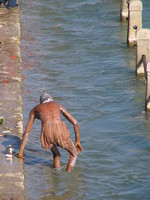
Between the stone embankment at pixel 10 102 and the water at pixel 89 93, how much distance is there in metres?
0.33

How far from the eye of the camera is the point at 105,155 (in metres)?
12.2

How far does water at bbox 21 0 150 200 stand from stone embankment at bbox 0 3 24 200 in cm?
33

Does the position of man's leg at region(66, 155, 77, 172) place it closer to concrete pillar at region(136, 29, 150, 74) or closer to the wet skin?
the wet skin

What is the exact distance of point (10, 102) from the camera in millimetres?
13398

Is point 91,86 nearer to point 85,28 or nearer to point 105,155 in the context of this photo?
point 105,155

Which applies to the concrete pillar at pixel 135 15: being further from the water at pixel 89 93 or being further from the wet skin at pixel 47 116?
the wet skin at pixel 47 116

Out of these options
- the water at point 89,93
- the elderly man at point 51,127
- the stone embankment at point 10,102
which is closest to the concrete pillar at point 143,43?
the water at point 89,93

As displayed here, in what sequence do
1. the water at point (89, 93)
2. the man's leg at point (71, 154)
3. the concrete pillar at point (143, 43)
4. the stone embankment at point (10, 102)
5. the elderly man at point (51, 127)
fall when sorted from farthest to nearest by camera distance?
the concrete pillar at point (143, 43) → the water at point (89, 93) → the man's leg at point (71, 154) → the elderly man at point (51, 127) → the stone embankment at point (10, 102)

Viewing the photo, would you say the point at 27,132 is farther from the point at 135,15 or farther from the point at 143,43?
the point at 135,15

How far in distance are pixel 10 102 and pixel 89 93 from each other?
2.62m

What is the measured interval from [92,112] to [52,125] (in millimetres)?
3578

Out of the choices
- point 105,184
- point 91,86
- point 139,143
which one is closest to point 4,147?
point 105,184

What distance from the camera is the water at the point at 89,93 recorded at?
436 inches

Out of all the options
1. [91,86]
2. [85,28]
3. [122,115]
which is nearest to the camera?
[122,115]
